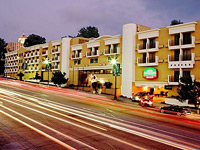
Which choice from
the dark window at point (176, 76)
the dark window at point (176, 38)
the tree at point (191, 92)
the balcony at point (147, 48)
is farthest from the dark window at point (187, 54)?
the tree at point (191, 92)

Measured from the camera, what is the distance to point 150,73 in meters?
39.9

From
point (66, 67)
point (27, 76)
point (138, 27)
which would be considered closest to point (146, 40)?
point (138, 27)

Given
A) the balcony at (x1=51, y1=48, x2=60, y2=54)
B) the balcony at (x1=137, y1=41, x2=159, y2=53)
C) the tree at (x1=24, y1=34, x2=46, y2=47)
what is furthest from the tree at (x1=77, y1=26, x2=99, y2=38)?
the balcony at (x1=137, y1=41, x2=159, y2=53)

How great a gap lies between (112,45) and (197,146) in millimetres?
37031

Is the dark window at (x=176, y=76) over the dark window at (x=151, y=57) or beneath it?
beneath

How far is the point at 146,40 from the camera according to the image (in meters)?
41.7

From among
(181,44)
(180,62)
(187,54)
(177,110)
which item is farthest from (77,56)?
(177,110)

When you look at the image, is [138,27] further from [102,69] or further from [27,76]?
[27,76]

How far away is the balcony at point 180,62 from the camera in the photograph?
112 ft

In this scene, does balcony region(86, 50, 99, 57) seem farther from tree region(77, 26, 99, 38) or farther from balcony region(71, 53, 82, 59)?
tree region(77, 26, 99, 38)

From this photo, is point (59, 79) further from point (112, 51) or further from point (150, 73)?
point (150, 73)

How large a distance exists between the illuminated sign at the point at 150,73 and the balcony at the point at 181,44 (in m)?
5.04

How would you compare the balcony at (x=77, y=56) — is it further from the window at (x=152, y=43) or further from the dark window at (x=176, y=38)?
the dark window at (x=176, y=38)

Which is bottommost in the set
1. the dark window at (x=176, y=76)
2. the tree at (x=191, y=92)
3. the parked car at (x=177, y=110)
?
the parked car at (x=177, y=110)
